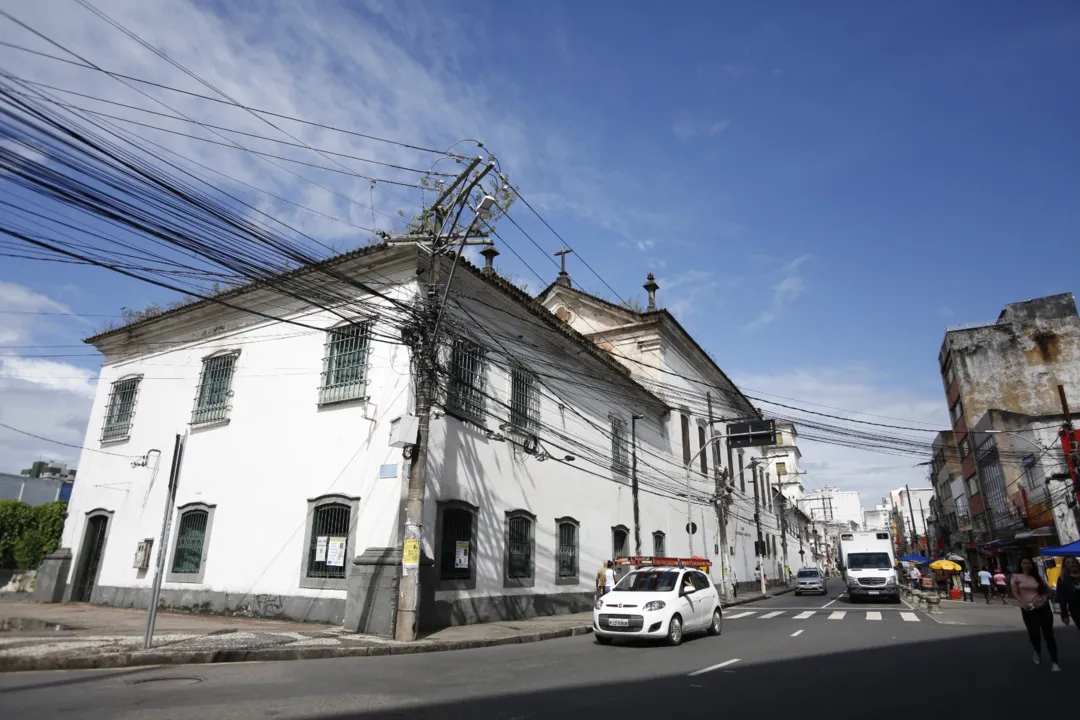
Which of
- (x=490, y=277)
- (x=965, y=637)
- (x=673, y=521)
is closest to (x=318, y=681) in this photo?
(x=490, y=277)

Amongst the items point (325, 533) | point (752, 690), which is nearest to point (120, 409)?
point (325, 533)

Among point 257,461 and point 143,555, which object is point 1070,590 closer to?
point 257,461

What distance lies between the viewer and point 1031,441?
32219 millimetres

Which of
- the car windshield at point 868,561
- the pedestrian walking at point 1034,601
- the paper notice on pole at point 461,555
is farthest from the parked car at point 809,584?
the pedestrian walking at point 1034,601

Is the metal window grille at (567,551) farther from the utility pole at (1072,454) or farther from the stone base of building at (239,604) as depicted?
the utility pole at (1072,454)

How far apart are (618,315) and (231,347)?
17.4 m

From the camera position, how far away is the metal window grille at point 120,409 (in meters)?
18.9

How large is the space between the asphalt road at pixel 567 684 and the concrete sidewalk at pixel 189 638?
0.44 metres

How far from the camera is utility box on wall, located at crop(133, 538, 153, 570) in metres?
16.2

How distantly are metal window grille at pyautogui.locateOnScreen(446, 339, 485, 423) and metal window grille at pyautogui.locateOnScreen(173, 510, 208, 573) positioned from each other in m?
6.79

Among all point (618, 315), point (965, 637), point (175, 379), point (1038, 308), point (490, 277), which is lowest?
point (965, 637)

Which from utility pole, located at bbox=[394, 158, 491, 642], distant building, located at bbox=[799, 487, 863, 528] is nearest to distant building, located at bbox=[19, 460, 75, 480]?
utility pole, located at bbox=[394, 158, 491, 642]

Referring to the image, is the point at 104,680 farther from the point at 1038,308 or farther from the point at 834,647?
the point at 1038,308

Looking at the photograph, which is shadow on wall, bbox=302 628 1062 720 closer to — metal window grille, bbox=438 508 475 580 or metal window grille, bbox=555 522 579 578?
metal window grille, bbox=438 508 475 580
